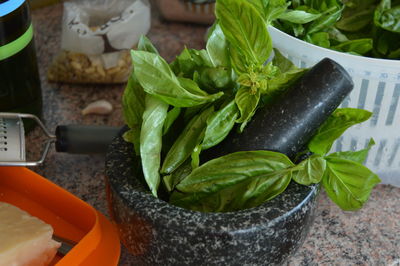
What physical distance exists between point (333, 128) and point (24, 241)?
34cm

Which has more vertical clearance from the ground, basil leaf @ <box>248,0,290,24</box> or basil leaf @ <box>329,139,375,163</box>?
basil leaf @ <box>248,0,290,24</box>

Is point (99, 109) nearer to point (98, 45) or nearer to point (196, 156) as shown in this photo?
point (98, 45)

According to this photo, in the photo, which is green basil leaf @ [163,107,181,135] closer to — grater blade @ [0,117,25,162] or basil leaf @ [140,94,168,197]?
basil leaf @ [140,94,168,197]

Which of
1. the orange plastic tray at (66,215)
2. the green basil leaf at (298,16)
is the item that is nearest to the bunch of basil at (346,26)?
the green basil leaf at (298,16)

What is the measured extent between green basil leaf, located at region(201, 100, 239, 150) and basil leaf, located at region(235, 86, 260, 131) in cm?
1

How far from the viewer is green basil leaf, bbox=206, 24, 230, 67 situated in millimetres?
686

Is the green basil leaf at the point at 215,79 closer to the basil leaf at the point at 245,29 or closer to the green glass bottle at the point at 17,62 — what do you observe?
the basil leaf at the point at 245,29

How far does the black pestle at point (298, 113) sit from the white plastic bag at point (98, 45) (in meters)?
0.41

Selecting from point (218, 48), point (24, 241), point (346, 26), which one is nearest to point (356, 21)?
point (346, 26)

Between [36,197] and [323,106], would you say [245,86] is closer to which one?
[323,106]

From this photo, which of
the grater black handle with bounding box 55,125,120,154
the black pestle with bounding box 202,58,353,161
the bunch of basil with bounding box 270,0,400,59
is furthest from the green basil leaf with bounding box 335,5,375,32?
the grater black handle with bounding box 55,125,120,154

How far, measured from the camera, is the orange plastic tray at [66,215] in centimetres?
70

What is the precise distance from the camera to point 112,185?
66cm

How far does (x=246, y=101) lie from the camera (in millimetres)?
647
